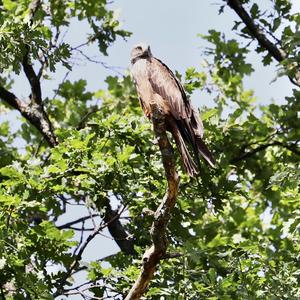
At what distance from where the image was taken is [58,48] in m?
6.62

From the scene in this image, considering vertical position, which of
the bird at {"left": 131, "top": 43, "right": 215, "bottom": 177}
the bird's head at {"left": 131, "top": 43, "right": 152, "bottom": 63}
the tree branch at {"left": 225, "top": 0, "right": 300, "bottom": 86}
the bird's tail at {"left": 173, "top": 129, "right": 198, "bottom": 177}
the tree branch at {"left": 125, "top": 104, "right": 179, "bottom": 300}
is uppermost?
the tree branch at {"left": 225, "top": 0, "right": 300, "bottom": 86}

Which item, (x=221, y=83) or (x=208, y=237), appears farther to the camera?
(x=221, y=83)

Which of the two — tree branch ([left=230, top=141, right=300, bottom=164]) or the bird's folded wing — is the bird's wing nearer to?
the bird's folded wing

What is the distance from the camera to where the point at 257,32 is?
29.1 ft

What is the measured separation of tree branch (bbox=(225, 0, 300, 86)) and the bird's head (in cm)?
263

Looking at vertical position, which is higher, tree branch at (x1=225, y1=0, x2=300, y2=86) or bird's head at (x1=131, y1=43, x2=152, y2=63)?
tree branch at (x1=225, y1=0, x2=300, y2=86)

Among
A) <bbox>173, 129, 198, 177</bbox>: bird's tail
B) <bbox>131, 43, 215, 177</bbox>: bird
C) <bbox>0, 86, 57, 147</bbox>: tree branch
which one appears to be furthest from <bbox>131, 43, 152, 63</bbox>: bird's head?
<bbox>0, 86, 57, 147</bbox>: tree branch

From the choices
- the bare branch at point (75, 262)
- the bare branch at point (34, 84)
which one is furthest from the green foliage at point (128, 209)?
the bare branch at point (34, 84)

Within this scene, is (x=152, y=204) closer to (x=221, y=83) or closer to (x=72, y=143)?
(x=72, y=143)

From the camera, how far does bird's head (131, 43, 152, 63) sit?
257 inches

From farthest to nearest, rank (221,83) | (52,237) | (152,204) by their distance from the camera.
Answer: (221,83)
(152,204)
(52,237)

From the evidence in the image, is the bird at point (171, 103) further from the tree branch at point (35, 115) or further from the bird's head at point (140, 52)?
the tree branch at point (35, 115)

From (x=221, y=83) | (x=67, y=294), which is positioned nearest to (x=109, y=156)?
(x=67, y=294)

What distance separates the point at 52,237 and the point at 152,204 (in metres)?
1.11
